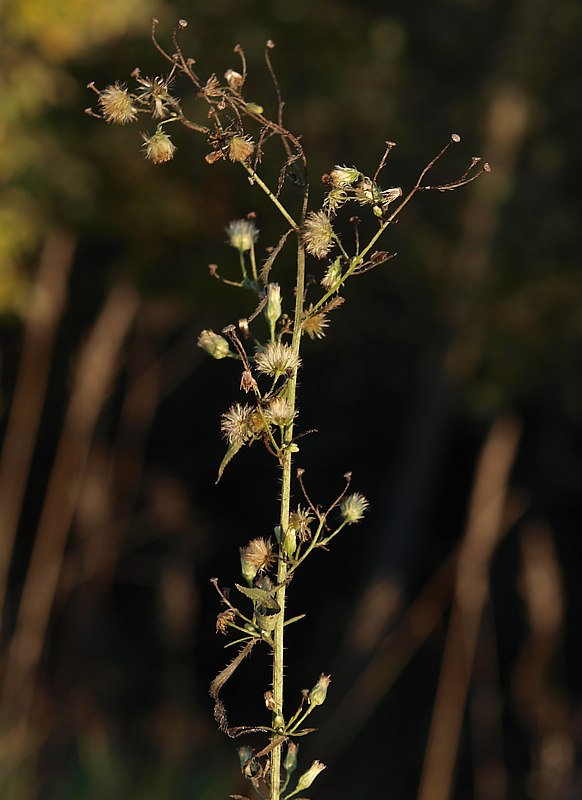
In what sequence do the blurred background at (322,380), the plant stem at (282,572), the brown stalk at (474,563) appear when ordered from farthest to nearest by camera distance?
the blurred background at (322,380)
the brown stalk at (474,563)
the plant stem at (282,572)

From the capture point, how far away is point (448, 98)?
8984 millimetres

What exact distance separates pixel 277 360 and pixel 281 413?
1.9 inches

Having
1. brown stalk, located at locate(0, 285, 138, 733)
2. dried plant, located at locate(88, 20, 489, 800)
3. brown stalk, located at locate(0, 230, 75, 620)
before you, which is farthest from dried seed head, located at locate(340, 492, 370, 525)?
brown stalk, located at locate(0, 285, 138, 733)

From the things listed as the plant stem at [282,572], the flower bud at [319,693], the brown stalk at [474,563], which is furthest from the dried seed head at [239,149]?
the brown stalk at [474,563]

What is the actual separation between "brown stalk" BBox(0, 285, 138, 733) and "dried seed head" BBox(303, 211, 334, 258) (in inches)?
134

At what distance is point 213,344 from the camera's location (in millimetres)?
1021

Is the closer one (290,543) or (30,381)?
(290,543)

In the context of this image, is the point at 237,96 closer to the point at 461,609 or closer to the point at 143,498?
the point at 461,609

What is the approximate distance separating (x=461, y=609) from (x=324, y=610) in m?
5.87

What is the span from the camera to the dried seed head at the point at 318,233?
3.05ft

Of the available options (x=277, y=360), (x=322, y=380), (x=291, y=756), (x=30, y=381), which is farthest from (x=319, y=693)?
(x=322, y=380)

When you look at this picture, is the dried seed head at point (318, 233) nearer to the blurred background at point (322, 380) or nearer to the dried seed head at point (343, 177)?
the dried seed head at point (343, 177)

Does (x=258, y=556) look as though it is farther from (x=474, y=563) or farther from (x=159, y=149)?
(x=474, y=563)

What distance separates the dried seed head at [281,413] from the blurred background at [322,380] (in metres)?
3.59
